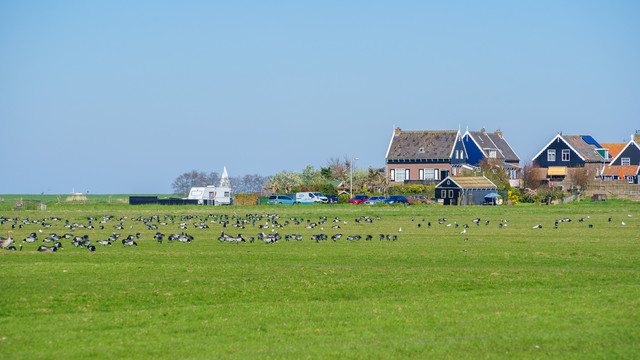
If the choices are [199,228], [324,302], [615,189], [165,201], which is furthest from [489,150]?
[324,302]

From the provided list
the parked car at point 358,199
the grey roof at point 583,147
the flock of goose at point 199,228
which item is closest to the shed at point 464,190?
the parked car at point 358,199

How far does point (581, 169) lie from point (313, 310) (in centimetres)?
11906

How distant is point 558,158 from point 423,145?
27.4 m

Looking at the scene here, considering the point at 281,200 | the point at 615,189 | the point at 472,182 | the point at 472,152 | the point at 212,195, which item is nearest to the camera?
the point at 472,182

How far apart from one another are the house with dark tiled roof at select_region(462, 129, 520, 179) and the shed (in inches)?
1236

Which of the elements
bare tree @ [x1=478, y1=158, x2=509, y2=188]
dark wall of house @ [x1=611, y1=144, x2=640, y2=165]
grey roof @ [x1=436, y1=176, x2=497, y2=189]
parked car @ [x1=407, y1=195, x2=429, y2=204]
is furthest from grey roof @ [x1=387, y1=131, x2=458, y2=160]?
dark wall of house @ [x1=611, y1=144, x2=640, y2=165]

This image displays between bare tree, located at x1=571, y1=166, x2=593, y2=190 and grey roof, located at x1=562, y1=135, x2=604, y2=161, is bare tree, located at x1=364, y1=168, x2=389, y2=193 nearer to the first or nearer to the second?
bare tree, located at x1=571, y1=166, x2=593, y2=190

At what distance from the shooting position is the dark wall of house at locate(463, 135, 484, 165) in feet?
449

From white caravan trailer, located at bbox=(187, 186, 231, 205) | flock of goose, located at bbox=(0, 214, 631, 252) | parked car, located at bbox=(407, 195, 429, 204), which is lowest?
flock of goose, located at bbox=(0, 214, 631, 252)

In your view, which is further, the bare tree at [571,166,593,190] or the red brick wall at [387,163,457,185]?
the red brick wall at [387,163,457,185]

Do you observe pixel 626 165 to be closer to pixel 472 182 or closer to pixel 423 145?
pixel 423 145

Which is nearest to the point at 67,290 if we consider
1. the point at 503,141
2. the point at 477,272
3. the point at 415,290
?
the point at 415,290

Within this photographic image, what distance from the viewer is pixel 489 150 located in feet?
A: 462

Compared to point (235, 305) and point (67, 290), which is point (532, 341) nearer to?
point (235, 305)
